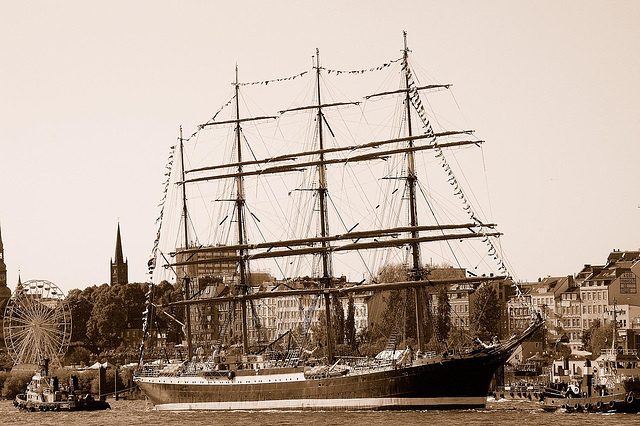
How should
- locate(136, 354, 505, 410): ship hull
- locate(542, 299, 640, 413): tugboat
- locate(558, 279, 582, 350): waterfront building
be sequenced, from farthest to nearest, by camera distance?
1. locate(558, 279, 582, 350): waterfront building
2. locate(542, 299, 640, 413): tugboat
3. locate(136, 354, 505, 410): ship hull

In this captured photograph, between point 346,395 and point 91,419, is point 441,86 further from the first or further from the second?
point 91,419

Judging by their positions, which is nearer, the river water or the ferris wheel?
the river water

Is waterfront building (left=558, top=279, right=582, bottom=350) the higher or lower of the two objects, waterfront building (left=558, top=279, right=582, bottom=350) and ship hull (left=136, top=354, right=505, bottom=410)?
the higher

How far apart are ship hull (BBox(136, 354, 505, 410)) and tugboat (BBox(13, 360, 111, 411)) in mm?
21436

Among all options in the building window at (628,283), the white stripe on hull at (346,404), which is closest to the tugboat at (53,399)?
the white stripe on hull at (346,404)

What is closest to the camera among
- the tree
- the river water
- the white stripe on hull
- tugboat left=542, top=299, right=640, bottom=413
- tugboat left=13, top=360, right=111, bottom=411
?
the river water

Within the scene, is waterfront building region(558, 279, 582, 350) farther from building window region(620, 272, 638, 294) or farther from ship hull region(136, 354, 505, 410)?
ship hull region(136, 354, 505, 410)

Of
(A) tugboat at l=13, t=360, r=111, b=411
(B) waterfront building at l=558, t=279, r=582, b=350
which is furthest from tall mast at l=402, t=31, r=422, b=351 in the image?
(B) waterfront building at l=558, t=279, r=582, b=350

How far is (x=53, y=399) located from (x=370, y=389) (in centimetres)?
4560

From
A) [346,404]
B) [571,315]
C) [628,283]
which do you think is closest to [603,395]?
[346,404]

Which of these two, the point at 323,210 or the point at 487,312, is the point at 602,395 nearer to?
the point at 323,210

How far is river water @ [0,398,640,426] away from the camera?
93750 millimetres

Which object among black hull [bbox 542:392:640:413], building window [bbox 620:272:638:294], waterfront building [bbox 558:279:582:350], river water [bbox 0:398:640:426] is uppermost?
building window [bbox 620:272:638:294]

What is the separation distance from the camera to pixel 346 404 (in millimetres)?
106500
